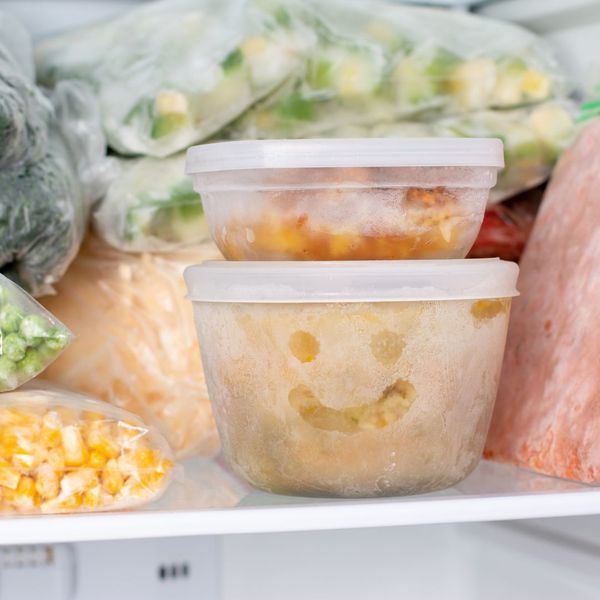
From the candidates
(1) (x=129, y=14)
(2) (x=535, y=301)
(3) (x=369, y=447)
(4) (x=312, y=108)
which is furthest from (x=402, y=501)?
(1) (x=129, y=14)

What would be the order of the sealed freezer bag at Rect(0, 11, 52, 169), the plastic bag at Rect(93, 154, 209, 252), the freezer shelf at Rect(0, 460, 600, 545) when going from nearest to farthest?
the freezer shelf at Rect(0, 460, 600, 545)
the sealed freezer bag at Rect(0, 11, 52, 169)
the plastic bag at Rect(93, 154, 209, 252)

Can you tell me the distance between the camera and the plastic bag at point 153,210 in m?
1.20

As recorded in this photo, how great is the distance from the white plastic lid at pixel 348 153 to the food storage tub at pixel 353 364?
0.30 ft

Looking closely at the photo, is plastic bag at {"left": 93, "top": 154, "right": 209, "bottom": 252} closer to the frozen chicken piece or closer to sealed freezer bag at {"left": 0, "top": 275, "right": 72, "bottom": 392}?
sealed freezer bag at {"left": 0, "top": 275, "right": 72, "bottom": 392}

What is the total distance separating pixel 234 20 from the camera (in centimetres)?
123

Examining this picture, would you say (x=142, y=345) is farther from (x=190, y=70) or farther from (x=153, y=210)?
(x=190, y=70)

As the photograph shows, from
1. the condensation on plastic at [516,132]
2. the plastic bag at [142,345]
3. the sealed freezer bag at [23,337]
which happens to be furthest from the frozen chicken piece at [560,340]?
the sealed freezer bag at [23,337]

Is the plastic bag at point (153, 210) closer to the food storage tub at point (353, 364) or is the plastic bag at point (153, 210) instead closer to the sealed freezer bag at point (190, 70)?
the sealed freezer bag at point (190, 70)

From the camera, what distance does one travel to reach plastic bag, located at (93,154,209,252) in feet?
3.95

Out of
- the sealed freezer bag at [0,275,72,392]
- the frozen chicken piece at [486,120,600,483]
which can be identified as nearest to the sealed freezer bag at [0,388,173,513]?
the sealed freezer bag at [0,275,72,392]

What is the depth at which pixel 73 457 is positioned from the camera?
975 millimetres

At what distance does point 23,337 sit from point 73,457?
117 mm

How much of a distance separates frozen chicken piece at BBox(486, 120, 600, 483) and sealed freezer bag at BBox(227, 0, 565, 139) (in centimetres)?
12

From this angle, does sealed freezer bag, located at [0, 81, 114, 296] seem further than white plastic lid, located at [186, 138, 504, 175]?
Yes
